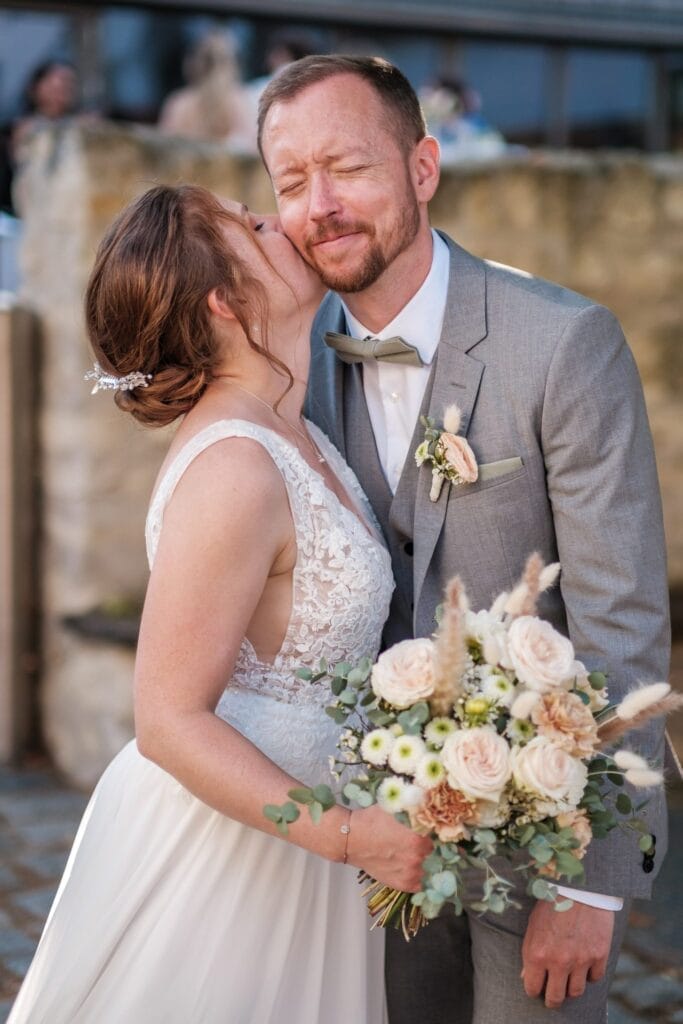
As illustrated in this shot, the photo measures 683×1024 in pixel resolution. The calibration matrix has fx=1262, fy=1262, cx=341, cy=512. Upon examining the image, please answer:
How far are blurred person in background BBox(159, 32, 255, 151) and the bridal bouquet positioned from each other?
186 inches

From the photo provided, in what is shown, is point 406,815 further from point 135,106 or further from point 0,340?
point 135,106

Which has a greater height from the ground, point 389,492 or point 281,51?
point 281,51

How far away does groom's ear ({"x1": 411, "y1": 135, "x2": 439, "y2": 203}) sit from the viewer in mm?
2793

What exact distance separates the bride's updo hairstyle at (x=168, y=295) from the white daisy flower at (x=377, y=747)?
0.86 metres

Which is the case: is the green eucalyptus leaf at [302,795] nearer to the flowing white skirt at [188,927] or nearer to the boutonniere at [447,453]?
the flowing white skirt at [188,927]

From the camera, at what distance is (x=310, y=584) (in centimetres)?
237

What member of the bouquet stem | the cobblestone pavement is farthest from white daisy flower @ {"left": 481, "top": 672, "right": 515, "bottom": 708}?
the cobblestone pavement

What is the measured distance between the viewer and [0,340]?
542 centimetres

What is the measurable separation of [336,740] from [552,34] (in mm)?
6053

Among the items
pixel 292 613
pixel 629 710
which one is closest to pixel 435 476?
pixel 292 613

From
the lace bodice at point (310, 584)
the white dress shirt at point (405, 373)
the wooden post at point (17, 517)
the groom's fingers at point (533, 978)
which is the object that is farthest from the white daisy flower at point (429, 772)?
the wooden post at point (17, 517)

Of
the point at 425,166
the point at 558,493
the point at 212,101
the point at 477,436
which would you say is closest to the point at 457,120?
the point at 212,101

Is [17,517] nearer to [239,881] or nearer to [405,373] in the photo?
[405,373]

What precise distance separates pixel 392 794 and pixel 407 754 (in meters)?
0.07
